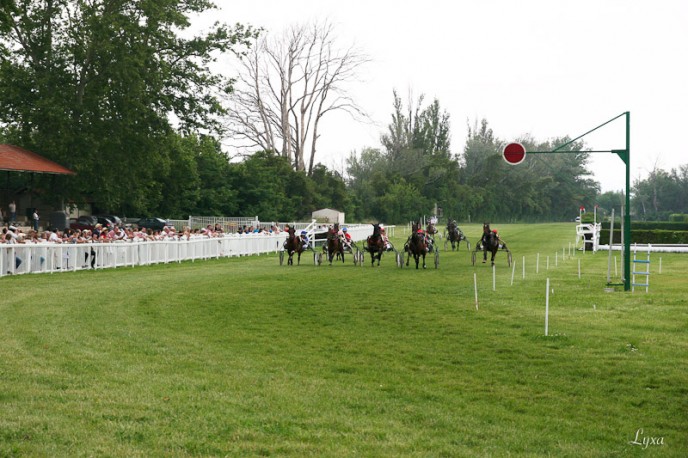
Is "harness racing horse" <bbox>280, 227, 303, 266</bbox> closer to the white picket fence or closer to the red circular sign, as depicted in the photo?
the white picket fence

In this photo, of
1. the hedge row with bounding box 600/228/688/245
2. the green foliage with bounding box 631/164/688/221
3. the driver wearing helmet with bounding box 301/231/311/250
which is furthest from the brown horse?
the green foliage with bounding box 631/164/688/221


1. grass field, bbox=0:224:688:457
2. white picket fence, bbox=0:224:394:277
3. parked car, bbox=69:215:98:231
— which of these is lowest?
grass field, bbox=0:224:688:457

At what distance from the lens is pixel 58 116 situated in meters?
37.9

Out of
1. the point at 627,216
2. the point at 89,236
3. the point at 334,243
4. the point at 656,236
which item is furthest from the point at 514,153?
the point at 656,236

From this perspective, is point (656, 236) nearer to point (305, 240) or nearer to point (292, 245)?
point (305, 240)

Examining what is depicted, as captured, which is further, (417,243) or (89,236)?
(89,236)

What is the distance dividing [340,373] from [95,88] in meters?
34.7

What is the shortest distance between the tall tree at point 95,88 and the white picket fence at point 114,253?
32.4 ft

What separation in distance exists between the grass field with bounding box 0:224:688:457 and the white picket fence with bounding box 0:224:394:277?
4.36 meters

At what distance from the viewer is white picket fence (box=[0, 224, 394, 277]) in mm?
21281

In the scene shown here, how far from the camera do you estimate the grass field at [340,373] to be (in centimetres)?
621

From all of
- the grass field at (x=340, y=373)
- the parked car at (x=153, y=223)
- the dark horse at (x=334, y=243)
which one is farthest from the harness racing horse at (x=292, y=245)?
the parked car at (x=153, y=223)

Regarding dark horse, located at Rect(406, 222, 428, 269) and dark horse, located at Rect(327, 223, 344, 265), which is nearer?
dark horse, located at Rect(406, 222, 428, 269)

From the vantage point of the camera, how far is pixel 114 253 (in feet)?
81.9
